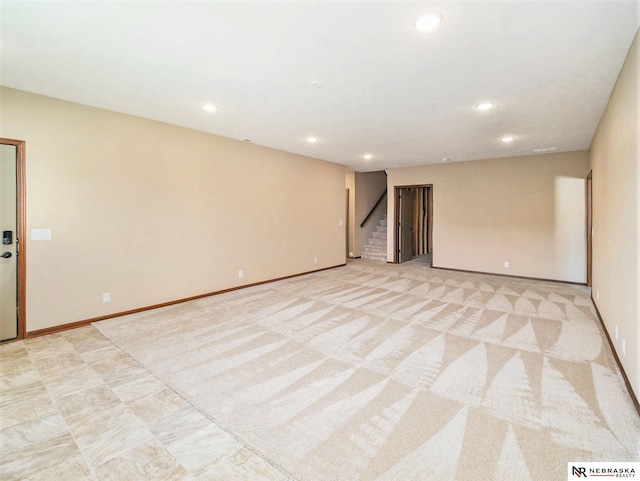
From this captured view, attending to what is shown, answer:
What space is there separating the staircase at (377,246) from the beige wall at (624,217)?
5.82 meters

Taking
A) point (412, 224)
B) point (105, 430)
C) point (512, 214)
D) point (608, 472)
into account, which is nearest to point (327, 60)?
point (105, 430)

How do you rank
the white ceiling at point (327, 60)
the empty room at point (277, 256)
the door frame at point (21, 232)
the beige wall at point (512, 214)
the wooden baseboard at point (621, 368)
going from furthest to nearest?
the beige wall at point (512, 214) → the door frame at point (21, 232) → the wooden baseboard at point (621, 368) → the white ceiling at point (327, 60) → the empty room at point (277, 256)

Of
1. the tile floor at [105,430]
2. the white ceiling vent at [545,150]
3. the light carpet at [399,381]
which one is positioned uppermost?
the white ceiling vent at [545,150]

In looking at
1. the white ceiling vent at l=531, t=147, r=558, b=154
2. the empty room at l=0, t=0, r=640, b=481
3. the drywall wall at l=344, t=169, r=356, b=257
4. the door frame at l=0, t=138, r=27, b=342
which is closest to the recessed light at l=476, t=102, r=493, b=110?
the empty room at l=0, t=0, r=640, b=481

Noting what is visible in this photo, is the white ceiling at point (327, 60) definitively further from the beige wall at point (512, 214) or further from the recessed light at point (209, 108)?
the beige wall at point (512, 214)

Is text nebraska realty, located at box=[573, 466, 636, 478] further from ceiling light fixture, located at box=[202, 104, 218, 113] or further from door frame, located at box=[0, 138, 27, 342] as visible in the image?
door frame, located at box=[0, 138, 27, 342]

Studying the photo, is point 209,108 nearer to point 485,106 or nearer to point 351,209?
point 485,106

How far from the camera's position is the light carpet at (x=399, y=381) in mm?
1761

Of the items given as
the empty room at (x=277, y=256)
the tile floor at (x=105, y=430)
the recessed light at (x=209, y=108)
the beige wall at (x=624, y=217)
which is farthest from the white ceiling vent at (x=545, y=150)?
the tile floor at (x=105, y=430)

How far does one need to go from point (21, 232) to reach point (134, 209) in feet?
3.89

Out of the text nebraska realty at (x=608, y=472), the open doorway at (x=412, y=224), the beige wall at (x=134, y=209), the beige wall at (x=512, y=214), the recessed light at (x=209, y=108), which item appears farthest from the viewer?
the open doorway at (x=412, y=224)

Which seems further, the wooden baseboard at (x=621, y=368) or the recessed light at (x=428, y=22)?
the wooden baseboard at (x=621, y=368)

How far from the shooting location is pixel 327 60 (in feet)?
8.82

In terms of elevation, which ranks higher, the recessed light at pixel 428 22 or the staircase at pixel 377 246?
the recessed light at pixel 428 22
